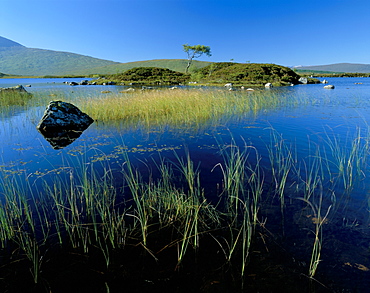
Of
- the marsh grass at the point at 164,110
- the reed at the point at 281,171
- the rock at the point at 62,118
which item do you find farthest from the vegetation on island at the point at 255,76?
the reed at the point at 281,171

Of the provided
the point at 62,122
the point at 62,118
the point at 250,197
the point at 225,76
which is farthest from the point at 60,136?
the point at 225,76

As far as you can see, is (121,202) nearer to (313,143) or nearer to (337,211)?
(337,211)

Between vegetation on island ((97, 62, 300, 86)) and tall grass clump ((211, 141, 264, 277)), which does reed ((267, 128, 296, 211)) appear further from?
vegetation on island ((97, 62, 300, 86))

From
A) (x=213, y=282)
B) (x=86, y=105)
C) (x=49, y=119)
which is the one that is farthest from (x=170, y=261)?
(x=86, y=105)

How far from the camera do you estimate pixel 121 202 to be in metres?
3.94

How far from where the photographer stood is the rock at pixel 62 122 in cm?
933

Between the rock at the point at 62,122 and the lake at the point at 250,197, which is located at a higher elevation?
the rock at the point at 62,122

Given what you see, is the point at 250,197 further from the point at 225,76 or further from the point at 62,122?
the point at 225,76

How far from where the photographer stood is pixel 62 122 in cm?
995

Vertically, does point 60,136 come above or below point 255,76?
below

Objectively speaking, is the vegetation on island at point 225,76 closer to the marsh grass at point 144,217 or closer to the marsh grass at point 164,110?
the marsh grass at point 164,110

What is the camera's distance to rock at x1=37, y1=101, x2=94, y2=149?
9329mm

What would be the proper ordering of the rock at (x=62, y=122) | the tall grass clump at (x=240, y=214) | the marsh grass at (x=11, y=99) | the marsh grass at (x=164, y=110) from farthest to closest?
the marsh grass at (x=11, y=99), the marsh grass at (x=164, y=110), the rock at (x=62, y=122), the tall grass clump at (x=240, y=214)

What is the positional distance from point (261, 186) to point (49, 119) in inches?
387
